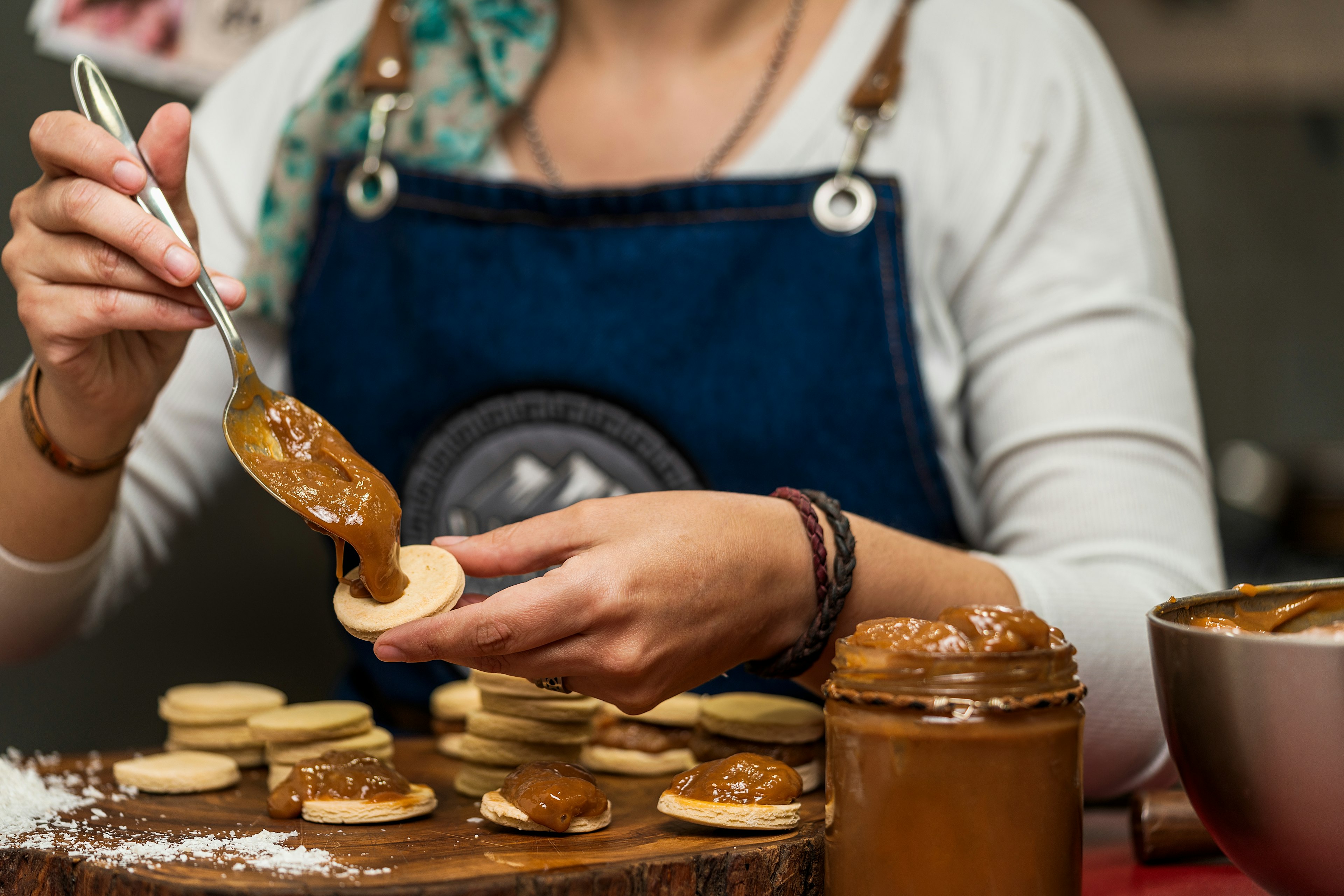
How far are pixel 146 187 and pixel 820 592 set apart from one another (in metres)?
0.73

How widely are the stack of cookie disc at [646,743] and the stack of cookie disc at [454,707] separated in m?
0.16

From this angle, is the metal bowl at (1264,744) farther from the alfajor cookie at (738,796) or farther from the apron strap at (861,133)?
the apron strap at (861,133)

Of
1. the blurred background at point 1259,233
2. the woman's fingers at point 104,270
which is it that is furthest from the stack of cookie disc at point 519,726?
the blurred background at point 1259,233

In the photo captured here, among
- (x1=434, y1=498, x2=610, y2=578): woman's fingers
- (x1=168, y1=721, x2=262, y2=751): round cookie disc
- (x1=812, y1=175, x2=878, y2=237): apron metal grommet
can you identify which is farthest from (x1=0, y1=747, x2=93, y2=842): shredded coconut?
(x1=812, y1=175, x2=878, y2=237): apron metal grommet

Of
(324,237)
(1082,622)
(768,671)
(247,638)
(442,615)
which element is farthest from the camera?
(247,638)

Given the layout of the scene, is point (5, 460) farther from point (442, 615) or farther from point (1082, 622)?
point (1082, 622)

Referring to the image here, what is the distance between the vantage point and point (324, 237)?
1.61m

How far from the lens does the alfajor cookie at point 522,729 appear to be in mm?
1113

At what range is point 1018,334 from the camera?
55.2 inches

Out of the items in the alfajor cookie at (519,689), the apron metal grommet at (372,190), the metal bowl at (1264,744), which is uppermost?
the apron metal grommet at (372,190)

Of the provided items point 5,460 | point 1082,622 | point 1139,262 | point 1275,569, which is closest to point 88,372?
point 5,460

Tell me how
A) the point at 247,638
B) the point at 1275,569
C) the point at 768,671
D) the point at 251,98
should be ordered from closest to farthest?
the point at 768,671 → the point at 251,98 → the point at 247,638 → the point at 1275,569

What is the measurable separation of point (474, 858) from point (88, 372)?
2.19 ft

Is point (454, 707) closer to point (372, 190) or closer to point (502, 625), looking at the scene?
point (502, 625)
